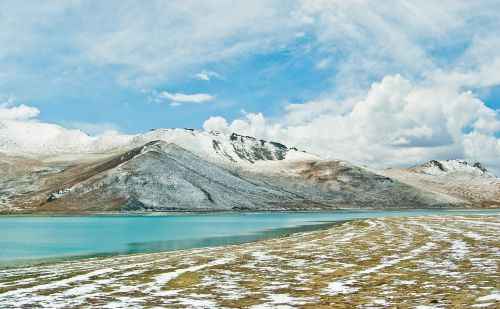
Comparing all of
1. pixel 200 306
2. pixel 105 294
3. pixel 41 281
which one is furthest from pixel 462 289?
pixel 41 281

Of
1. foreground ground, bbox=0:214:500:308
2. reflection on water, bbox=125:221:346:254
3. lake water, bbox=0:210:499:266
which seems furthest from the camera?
reflection on water, bbox=125:221:346:254

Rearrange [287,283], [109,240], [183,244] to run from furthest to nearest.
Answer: [109,240]
[183,244]
[287,283]

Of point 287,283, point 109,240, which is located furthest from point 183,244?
point 287,283

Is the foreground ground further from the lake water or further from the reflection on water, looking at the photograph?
the reflection on water

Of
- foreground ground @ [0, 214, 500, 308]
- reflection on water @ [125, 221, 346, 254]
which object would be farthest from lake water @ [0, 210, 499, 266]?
foreground ground @ [0, 214, 500, 308]

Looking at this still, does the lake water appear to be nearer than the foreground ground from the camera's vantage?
No

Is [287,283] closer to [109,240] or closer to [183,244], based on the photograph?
[183,244]

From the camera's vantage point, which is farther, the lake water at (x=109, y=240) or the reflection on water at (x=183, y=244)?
the reflection on water at (x=183, y=244)

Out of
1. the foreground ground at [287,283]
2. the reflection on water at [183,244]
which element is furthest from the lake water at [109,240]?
the foreground ground at [287,283]

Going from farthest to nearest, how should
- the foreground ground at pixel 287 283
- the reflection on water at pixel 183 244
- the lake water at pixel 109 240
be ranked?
1. the reflection on water at pixel 183 244
2. the lake water at pixel 109 240
3. the foreground ground at pixel 287 283

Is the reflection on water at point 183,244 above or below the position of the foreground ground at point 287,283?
below

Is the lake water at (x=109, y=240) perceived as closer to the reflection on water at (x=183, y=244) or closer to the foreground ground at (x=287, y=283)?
the reflection on water at (x=183, y=244)

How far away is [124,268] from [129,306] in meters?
12.7

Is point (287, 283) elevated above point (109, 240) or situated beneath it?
elevated above
